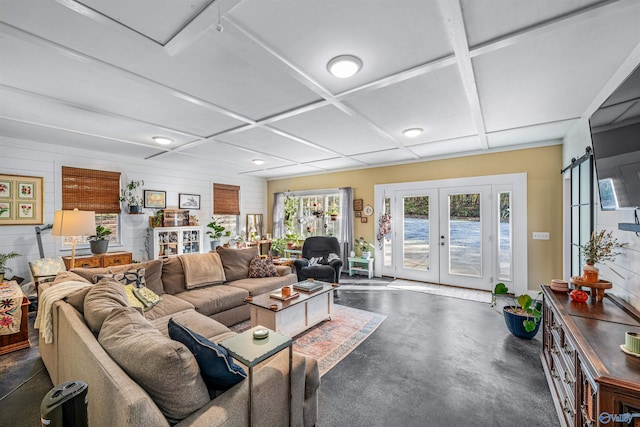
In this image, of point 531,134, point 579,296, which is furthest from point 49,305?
point 531,134

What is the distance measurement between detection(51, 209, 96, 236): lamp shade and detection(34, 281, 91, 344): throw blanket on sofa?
4.10 feet

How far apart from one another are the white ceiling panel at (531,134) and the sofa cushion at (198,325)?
4.09 metres

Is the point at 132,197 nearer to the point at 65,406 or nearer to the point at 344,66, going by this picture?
the point at 344,66

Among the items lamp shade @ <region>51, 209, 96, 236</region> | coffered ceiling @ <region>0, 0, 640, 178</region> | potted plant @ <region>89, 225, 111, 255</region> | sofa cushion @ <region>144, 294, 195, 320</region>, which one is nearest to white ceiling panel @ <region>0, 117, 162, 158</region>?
coffered ceiling @ <region>0, 0, 640, 178</region>

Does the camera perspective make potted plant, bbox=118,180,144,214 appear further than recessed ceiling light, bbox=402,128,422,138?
Yes

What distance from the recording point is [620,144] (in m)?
1.68

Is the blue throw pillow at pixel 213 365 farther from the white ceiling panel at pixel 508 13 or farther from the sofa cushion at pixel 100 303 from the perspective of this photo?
the white ceiling panel at pixel 508 13

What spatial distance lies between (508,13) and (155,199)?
19.2 ft

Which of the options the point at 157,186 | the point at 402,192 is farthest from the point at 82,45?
the point at 402,192

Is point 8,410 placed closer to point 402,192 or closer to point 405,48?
point 405,48

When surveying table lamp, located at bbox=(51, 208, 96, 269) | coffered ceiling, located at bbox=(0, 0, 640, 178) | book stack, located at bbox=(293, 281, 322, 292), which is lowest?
book stack, located at bbox=(293, 281, 322, 292)

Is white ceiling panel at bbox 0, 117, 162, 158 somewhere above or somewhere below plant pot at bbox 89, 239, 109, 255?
above

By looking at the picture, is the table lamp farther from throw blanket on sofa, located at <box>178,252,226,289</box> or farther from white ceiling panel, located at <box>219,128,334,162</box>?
white ceiling panel, located at <box>219,128,334,162</box>

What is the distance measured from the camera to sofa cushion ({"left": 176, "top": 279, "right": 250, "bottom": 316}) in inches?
117
